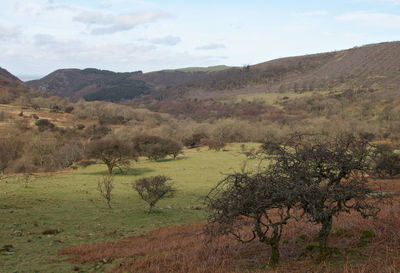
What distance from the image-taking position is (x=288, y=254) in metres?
9.95

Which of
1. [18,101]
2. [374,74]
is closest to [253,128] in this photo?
[18,101]

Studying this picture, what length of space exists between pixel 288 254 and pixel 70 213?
20324 millimetres

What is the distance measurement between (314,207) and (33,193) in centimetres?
3172

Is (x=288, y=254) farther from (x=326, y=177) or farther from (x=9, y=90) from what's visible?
(x=9, y=90)

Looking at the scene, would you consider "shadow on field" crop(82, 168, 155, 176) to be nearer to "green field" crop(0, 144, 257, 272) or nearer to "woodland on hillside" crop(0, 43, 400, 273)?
"woodland on hillside" crop(0, 43, 400, 273)

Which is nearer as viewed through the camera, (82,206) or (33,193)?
(82,206)

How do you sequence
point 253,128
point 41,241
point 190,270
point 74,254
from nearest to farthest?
point 190,270
point 74,254
point 41,241
point 253,128

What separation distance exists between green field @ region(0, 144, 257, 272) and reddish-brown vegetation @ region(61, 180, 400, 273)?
1.64 metres

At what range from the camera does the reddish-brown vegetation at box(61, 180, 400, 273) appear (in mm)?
8077

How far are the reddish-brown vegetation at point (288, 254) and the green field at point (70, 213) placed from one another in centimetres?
164

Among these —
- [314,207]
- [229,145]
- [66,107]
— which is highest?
[66,107]

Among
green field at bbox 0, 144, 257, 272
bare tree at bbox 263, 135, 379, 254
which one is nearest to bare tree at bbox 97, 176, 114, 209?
green field at bbox 0, 144, 257, 272

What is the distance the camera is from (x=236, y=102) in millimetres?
194375

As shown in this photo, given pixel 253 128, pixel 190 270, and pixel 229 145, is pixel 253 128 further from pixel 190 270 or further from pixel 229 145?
pixel 190 270
